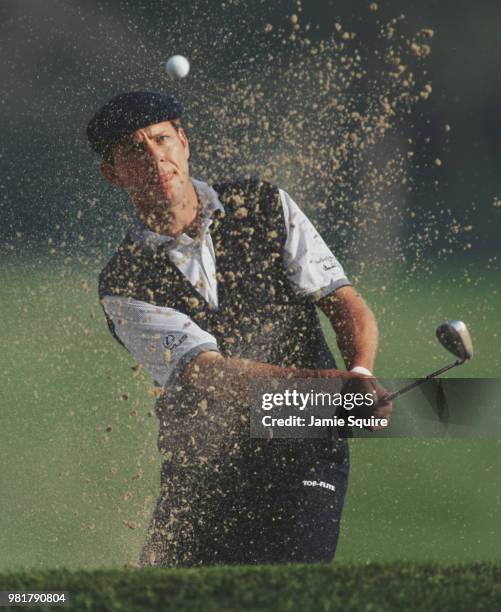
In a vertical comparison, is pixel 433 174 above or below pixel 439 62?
below

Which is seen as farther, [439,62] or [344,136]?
[439,62]

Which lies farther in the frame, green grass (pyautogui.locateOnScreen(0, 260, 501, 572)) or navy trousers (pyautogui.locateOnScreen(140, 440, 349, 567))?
green grass (pyautogui.locateOnScreen(0, 260, 501, 572))

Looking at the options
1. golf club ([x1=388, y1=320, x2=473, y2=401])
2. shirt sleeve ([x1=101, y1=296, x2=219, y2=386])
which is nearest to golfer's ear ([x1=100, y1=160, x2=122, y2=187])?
shirt sleeve ([x1=101, y1=296, x2=219, y2=386])

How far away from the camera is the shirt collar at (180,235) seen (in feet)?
11.4

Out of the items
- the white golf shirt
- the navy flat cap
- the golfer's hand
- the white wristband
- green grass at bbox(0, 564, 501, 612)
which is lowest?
green grass at bbox(0, 564, 501, 612)

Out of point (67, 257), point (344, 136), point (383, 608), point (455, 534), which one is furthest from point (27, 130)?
point (383, 608)

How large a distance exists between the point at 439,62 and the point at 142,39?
8.58ft

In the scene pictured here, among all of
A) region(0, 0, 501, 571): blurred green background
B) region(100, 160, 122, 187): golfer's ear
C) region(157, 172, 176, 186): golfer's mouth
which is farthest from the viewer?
region(0, 0, 501, 571): blurred green background

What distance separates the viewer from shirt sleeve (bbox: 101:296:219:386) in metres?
3.36

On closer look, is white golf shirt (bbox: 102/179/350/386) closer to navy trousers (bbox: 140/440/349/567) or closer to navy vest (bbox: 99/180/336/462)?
navy vest (bbox: 99/180/336/462)

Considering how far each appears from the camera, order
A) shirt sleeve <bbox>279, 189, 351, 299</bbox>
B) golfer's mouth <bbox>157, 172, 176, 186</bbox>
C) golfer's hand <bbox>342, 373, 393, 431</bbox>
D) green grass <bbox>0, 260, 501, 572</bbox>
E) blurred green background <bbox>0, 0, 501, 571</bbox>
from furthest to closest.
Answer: blurred green background <bbox>0, 0, 501, 571</bbox> < green grass <bbox>0, 260, 501, 572</bbox> < golfer's mouth <bbox>157, 172, 176, 186</bbox> < shirt sleeve <bbox>279, 189, 351, 299</bbox> < golfer's hand <bbox>342, 373, 393, 431</bbox>

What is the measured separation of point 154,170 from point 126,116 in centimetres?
21

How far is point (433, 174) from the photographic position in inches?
348

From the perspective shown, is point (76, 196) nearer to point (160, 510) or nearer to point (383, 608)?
point (160, 510)
